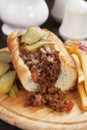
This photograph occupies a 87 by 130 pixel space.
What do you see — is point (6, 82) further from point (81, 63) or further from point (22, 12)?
point (22, 12)

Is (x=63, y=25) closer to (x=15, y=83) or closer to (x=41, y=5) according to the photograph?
(x=41, y=5)

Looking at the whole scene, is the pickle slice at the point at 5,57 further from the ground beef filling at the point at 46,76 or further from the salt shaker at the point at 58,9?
the salt shaker at the point at 58,9

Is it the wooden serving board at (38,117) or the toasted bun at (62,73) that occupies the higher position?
the toasted bun at (62,73)

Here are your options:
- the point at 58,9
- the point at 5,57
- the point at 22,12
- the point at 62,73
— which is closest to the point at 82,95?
the point at 62,73

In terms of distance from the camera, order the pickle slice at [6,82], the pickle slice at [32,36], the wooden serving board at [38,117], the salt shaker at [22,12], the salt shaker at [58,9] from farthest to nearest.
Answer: the salt shaker at [58,9] → the salt shaker at [22,12] → the pickle slice at [32,36] → the pickle slice at [6,82] → the wooden serving board at [38,117]

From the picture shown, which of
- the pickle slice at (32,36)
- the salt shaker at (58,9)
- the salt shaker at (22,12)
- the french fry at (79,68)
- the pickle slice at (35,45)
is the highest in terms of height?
the pickle slice at (32,36)

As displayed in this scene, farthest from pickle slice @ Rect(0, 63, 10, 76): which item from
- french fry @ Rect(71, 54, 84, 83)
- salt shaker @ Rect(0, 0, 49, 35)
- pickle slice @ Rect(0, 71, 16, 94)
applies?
salt shaker @ Rect(0, 0, 49, 35)

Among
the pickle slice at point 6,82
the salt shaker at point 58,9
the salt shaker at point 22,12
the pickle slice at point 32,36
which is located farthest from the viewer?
the salt shaker at point 58,9

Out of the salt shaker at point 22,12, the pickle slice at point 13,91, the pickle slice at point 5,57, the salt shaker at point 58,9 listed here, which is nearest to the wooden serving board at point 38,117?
the pickle slice at point 13,91
